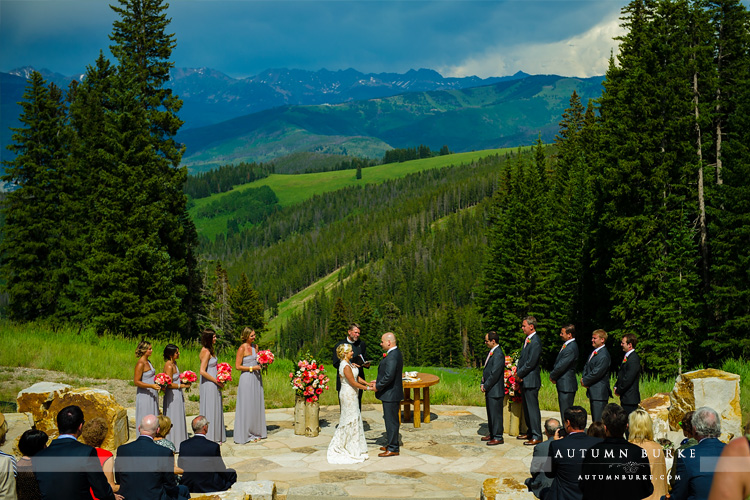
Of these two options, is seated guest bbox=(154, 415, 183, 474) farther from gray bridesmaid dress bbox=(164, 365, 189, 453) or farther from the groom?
the groom

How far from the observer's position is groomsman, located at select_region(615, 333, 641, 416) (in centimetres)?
1103

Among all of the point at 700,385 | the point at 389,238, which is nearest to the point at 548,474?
the point at 700,385

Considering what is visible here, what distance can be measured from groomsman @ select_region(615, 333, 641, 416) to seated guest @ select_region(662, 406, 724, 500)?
17.6ft

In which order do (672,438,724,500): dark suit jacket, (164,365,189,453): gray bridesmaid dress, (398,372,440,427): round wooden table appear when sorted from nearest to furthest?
(672,438,724,500): dark suit jacket
(164,365,189,453): gray bridesmaid dress
(398,372,440,427): round wooden table

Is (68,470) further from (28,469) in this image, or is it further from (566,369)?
(566,369)

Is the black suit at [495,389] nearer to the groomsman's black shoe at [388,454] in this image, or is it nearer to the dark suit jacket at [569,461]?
the groomsman's black shoe at [388,454]

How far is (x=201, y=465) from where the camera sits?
25.7 ft

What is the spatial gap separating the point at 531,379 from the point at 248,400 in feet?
20.2

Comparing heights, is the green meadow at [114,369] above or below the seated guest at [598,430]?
below

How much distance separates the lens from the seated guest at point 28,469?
6102 mm

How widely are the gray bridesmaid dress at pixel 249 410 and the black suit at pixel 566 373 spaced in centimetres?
634

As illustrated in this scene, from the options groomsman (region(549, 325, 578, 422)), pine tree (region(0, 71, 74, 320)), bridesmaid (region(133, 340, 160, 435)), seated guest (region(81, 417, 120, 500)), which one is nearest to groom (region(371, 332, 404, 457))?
groomsman (region(549, 325, 578, 422))

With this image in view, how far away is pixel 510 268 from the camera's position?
180ft

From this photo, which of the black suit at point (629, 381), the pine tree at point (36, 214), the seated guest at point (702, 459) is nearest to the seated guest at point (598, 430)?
the seated guest at point (702, 459)
